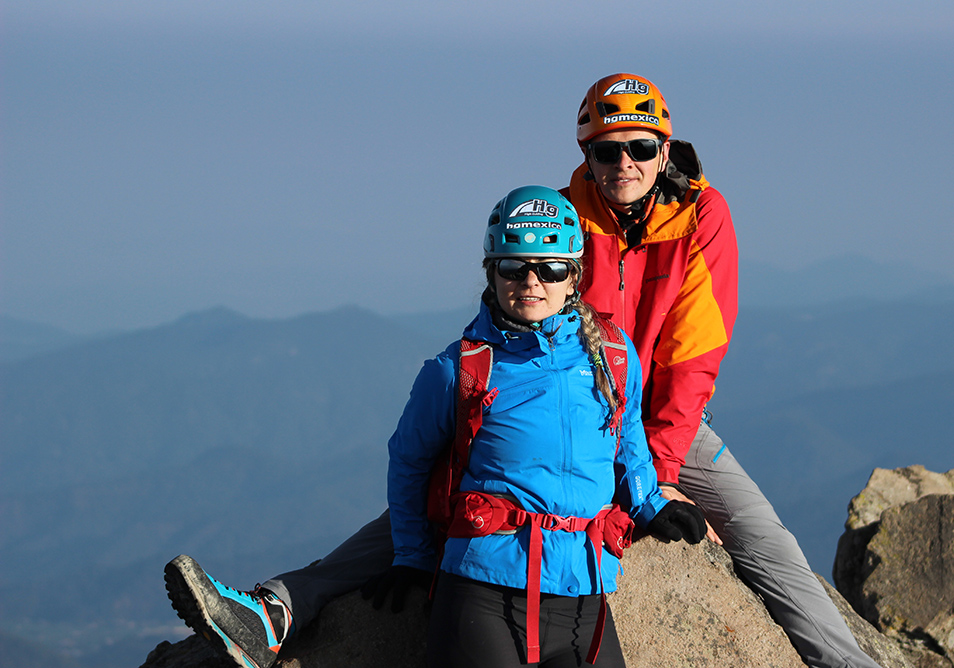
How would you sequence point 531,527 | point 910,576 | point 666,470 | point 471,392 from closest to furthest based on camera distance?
point 531,527
point 471,392
point 666,470
point 910,576

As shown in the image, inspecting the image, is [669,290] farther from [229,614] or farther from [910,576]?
[910,576]

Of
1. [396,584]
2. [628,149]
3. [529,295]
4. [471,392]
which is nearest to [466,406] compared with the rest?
[471,392]

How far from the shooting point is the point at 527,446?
15.1 ft

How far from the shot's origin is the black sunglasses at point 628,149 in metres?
5.95

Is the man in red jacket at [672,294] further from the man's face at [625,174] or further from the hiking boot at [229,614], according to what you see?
the hiking boot at [229,614]

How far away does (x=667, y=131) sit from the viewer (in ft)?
20.5

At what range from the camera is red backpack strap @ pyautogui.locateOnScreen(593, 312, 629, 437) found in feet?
16.2

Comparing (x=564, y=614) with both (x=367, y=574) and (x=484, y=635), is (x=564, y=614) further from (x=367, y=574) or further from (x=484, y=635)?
(x=367, y=574)

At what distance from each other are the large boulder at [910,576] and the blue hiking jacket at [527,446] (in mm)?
6421

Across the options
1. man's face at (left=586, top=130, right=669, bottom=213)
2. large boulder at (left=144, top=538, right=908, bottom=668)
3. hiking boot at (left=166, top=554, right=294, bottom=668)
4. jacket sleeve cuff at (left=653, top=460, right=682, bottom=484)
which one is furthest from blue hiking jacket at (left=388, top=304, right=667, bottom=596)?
man's face at (left=586, top=130, right=669, bottom=213)

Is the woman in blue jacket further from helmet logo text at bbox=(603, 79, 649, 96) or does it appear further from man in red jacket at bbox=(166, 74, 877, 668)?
helmet logo text at bbox=(603, 79, 649, 96)

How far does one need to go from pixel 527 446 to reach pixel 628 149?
2.56 meters

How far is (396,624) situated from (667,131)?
4.15m

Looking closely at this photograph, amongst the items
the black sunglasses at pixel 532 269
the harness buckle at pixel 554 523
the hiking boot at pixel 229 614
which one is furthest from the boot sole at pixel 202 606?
the black sunglasses at pixel 532 269
